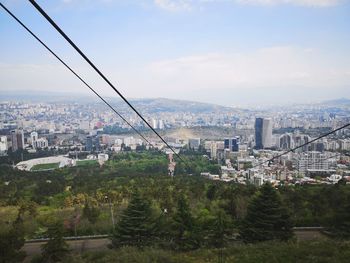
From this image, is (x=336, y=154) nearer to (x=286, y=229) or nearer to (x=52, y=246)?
(x=286, y=229)

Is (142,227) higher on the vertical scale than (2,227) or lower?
higher

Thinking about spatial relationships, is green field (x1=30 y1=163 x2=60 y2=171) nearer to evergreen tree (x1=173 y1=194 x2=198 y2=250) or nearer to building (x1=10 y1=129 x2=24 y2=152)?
building (x1=10 y1=129 x2=24 y2=152)

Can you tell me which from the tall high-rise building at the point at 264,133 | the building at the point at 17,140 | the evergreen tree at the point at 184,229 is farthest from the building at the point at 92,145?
the evergreen tree at the point at 184,229

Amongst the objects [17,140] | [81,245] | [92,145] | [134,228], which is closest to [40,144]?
[17,140]

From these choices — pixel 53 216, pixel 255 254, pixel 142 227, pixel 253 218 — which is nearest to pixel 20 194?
pixel 53 216

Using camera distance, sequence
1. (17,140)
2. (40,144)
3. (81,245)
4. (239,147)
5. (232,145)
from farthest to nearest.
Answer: (40,144)
(239,147)
(17,140)
(232,145)
(81,245)

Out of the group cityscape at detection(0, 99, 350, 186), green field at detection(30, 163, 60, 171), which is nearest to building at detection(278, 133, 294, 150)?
cityscape at detection(0, 99, 350, 186)

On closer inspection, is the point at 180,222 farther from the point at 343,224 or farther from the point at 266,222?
the point at 343,224

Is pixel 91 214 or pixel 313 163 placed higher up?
pixel 91 214
